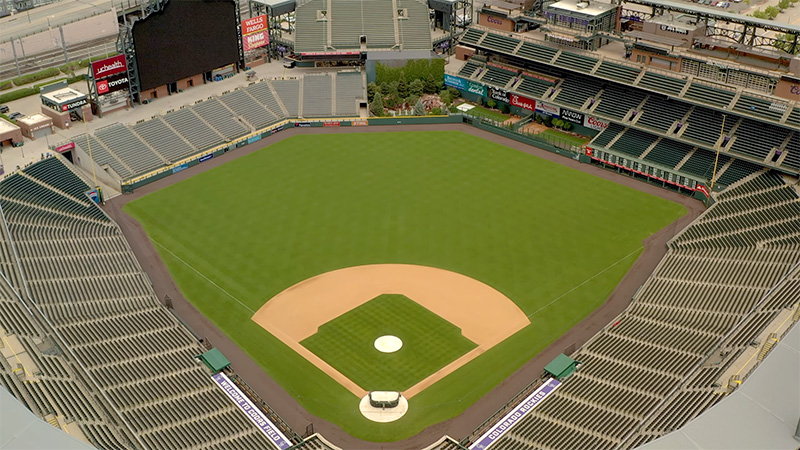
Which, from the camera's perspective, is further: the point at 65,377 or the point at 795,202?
the point at 795,202

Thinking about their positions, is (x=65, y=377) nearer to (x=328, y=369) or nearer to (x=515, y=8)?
(x=328, y=369)

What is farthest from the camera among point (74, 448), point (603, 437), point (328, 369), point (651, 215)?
point (651, 215)

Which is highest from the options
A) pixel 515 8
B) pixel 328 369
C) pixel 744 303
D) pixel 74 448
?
pixel 515 8

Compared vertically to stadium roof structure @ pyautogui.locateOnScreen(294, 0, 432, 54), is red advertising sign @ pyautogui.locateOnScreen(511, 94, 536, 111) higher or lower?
lower

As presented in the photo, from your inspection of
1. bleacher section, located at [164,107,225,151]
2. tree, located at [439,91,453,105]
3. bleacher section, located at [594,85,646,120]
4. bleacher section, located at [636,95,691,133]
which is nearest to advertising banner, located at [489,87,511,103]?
tree, located at [439,91,453,105]

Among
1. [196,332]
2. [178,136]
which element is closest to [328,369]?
[196,332]

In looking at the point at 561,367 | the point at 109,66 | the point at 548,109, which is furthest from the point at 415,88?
the point at 561,367

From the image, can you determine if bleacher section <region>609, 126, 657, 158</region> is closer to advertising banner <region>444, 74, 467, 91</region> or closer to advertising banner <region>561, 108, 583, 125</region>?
advertising banner <region>561, 108, 583, 125</region>
